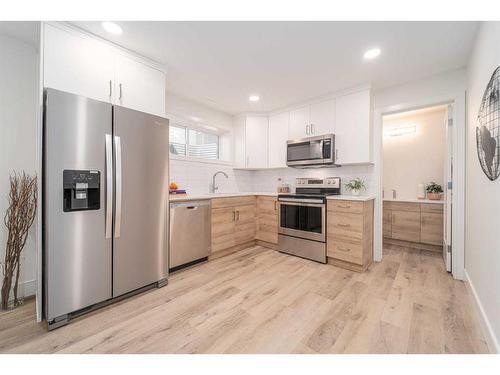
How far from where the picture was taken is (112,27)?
1.79 metres

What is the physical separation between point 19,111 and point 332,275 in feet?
11.9

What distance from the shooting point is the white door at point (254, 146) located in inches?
154

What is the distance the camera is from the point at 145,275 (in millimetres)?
2072

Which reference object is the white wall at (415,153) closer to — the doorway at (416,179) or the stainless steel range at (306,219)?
the doorway at (416,179)

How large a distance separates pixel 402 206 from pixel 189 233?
11.6ft

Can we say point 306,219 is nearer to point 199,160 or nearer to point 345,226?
point 345,226

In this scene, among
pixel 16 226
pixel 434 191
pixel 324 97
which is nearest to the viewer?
pixel 16 226

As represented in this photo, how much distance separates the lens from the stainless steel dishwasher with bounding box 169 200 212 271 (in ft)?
8.25

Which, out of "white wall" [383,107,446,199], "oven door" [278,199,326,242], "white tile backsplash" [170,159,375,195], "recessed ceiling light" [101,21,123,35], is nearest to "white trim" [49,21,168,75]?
"recessed ceiling light" [101,21,123,35]

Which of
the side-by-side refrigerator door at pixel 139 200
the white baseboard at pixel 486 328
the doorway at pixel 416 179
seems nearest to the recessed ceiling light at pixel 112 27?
the side-by-side refrigerator door at pixel 139 200

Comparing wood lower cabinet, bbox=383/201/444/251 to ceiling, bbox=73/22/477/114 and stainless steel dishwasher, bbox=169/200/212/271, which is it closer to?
ceiling, bbox=73/22/477/114

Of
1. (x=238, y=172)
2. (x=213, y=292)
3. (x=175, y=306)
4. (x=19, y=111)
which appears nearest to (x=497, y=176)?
(x=213, y=292)

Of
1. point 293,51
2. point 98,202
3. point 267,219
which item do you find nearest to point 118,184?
→ point 98,202
